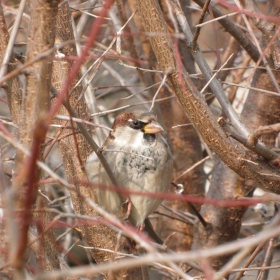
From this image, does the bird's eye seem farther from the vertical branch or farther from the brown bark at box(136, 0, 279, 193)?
the vertical branch

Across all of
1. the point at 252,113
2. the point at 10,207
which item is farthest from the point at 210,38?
the point at 10,207

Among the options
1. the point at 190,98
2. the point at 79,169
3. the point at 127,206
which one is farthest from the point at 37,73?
the point at 127,206

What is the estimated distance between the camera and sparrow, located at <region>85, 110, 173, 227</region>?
2.50 metres

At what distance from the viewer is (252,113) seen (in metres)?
2.87

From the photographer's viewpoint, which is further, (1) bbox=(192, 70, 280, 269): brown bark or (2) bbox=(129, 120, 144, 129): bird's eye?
(1) bbox=(192, 70, 280, 269): brown bark

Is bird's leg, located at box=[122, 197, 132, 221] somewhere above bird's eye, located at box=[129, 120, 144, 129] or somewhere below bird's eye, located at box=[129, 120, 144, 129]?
below

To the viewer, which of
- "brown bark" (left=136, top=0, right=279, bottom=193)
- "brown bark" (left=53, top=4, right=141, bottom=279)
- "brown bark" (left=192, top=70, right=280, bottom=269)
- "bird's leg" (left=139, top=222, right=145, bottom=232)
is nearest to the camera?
"brown bark" (left=136, top=0, right=279, bottom=193)

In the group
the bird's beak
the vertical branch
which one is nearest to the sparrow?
the bird's beak

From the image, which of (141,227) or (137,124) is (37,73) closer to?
(137,124)

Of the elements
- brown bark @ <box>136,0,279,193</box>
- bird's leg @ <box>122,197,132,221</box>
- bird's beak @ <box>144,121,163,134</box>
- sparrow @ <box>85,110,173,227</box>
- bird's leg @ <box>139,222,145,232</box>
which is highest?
brown bark @ <box>136,0,279,193</box>

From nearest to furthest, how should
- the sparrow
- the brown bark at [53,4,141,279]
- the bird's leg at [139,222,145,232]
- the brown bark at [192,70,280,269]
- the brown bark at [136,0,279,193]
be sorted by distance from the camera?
the brown bark at [136,0,279,193]
the brown bark at [53,4,141,279]
the sparrow
the bird's leg at [139,222,145,232]
the brown bark at [192,70,280,269]

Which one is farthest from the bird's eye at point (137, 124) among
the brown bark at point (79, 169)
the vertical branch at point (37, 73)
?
the vertical branch at point (37, 73)

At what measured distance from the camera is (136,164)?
2.53 meters

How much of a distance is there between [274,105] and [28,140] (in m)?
1.58
